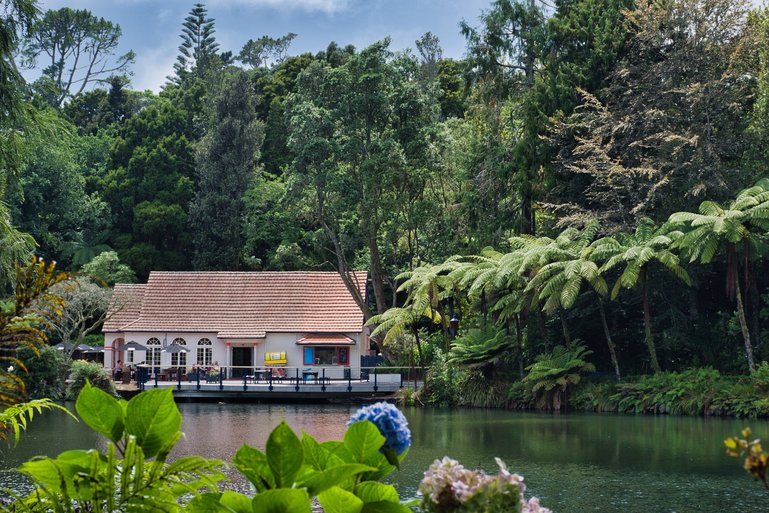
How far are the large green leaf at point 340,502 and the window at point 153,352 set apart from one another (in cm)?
3820

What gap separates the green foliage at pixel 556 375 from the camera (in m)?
29.2

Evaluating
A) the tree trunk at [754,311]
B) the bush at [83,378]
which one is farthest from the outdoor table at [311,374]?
the tree trunk at [754,311]

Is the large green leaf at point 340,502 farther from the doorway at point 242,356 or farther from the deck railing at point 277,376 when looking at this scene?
the doorway at point 242,356

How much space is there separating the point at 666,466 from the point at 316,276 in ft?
80.9

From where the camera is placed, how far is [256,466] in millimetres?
2305

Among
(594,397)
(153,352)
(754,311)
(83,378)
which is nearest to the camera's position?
(754,311)

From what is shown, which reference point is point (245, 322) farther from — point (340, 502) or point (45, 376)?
point (340, 502)

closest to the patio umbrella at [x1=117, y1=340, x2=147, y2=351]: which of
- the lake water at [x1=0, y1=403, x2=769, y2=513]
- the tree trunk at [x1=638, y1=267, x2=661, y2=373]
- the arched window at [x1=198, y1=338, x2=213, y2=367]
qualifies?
the arched window at [x1=198, y1=338, x2=213, y2=367]

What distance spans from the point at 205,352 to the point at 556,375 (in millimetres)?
15475

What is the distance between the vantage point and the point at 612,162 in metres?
29.9

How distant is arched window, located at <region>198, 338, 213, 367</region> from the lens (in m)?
39.8

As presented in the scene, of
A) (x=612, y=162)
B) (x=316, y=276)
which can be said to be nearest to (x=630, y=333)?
(x=612, y=162)

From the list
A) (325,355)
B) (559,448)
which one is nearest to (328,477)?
(559,448)

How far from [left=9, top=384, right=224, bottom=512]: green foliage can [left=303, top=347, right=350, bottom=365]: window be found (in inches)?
1449
